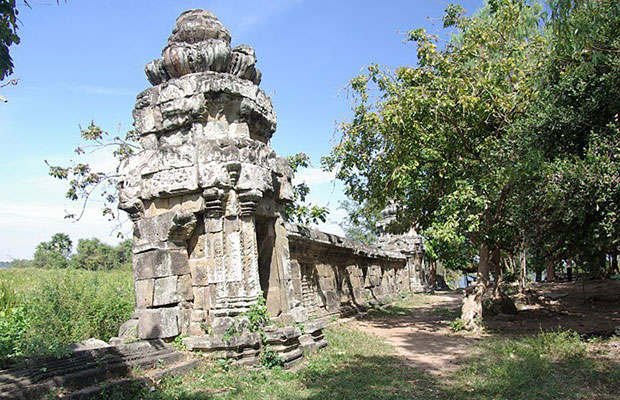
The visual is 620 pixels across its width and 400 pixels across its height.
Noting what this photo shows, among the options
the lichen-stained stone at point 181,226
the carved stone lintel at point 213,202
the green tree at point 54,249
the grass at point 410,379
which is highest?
the green tree at point 54,249

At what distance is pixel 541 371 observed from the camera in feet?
20.3

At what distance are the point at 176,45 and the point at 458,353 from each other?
256 inches

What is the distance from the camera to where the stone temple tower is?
6.54m

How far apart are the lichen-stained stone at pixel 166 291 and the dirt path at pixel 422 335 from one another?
3527mm

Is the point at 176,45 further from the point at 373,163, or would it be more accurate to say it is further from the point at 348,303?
the point at 348,303

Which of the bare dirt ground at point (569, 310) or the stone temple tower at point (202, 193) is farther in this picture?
the bare dirt ground at point (569, 310)

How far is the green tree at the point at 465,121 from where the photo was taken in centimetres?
943

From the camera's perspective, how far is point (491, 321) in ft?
37.9

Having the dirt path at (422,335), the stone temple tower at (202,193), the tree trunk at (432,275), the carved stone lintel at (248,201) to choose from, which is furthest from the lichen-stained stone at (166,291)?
the tree trunk at (432,275)

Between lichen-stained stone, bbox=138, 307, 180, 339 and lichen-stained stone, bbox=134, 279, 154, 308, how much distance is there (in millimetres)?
115

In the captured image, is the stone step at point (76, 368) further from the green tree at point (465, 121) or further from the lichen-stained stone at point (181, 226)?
the green tree at point (465, 121)

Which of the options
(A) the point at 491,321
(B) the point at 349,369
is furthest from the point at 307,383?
(A) the point at 491,321

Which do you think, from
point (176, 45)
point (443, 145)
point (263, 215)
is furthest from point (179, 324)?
point (443, 145)

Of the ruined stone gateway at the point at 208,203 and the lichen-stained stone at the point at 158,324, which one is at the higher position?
the ruined stone gateway at the point at 208,203
